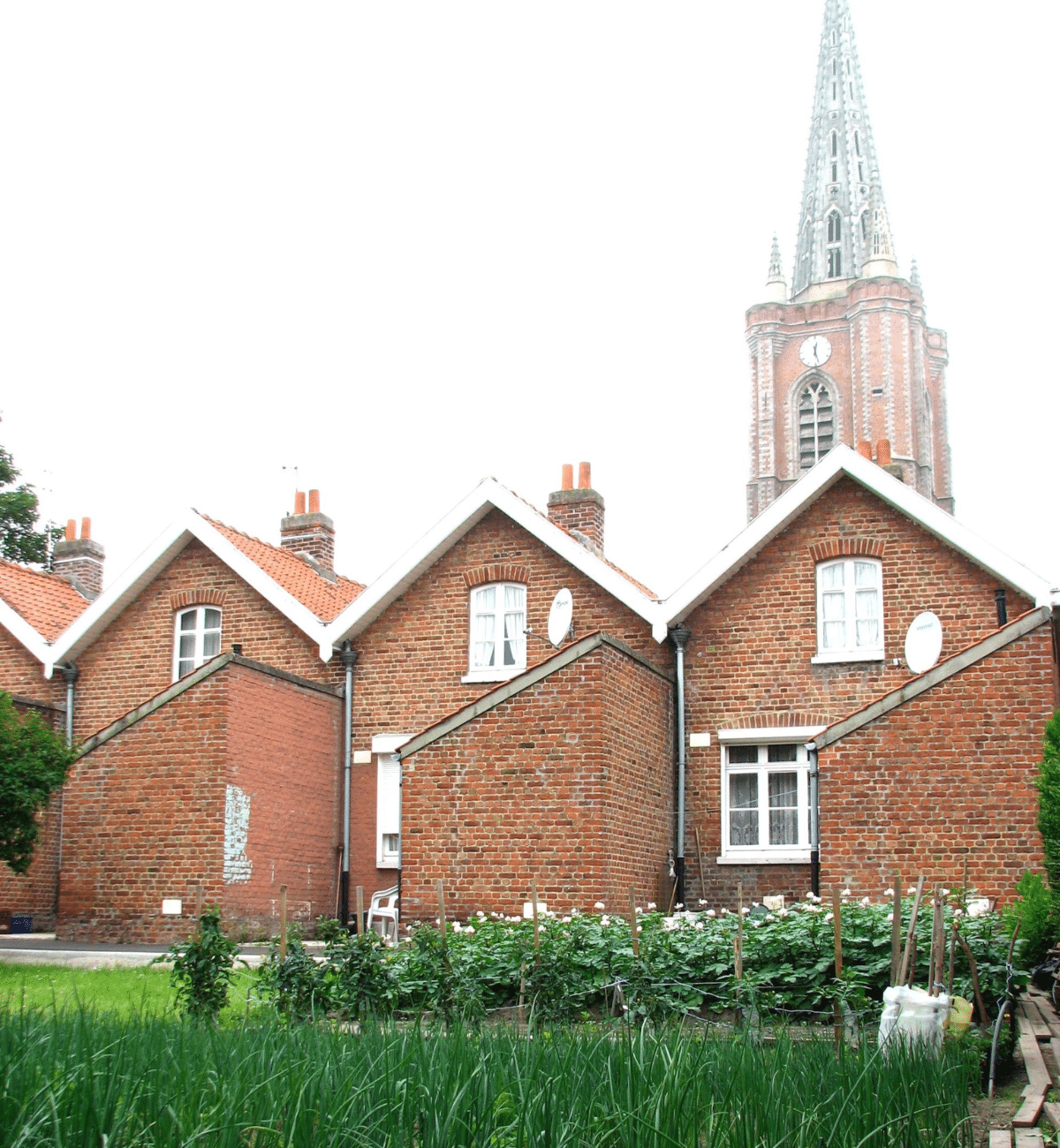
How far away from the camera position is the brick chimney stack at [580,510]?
71.7ft

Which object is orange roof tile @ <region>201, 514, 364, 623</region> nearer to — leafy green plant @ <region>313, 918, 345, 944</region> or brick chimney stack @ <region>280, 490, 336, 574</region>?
brick chimney stack @ <region>280, 490, 336, 574</region>

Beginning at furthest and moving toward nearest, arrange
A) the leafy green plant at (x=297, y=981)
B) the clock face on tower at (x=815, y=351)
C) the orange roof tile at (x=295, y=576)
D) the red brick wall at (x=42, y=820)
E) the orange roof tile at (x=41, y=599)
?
the clock face on tower at (x=815, y=351) → the orange roof tile at (x=41, y=599) → the orange roof tile at (x=295, y=576) → the red brick wall at (x=42, y=820) → the leafy green plant at (x=297, y=981)

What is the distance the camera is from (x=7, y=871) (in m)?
21.1

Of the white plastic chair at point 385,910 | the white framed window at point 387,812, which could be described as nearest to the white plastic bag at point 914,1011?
the white plastic chair at point 385,910

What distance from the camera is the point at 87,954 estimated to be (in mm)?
15742

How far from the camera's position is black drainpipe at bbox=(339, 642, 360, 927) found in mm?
20078

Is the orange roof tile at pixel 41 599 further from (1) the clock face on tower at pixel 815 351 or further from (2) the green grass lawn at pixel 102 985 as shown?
(1) the clock face on tower at pixel 815 351

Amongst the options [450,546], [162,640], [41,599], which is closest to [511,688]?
[450,546]

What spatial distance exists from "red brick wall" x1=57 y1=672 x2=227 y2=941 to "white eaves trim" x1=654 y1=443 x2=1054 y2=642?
254 inches

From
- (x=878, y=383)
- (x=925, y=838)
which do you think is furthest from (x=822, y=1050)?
(x=878, y=383)

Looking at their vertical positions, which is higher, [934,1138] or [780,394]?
[780,394]

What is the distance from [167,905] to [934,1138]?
13.7m

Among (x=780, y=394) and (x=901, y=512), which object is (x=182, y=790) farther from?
(x=780, y=394)

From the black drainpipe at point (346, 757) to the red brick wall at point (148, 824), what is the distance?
3049mm
